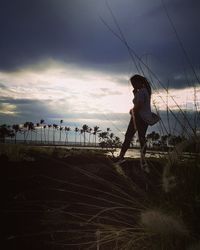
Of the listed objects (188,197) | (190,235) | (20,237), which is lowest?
(20,237)

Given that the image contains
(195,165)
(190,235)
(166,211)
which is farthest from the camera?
(195,165)

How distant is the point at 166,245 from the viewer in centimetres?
166

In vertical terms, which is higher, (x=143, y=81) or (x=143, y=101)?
(x=143, y=81)

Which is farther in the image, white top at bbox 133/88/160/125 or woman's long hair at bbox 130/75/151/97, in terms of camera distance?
white top at bbox 133/88/160/125

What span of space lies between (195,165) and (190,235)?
36 cm

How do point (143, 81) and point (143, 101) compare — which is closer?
point (143, 81)

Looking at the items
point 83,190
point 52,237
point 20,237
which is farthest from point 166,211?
point 83,190

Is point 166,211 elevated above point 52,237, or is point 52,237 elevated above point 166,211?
point 166,211

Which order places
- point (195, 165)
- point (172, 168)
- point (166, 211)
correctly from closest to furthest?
point (166, 211) → point (195, 165) → point (172, 168)

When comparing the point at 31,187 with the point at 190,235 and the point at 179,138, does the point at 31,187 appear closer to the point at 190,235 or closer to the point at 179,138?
the point at 179,138

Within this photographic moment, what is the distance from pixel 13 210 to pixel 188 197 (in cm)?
163

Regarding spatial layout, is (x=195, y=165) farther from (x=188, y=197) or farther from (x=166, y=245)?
(x=166, y=245)

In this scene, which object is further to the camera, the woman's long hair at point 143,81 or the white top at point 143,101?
the white top at point 143,101

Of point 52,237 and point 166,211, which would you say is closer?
point 166,211
